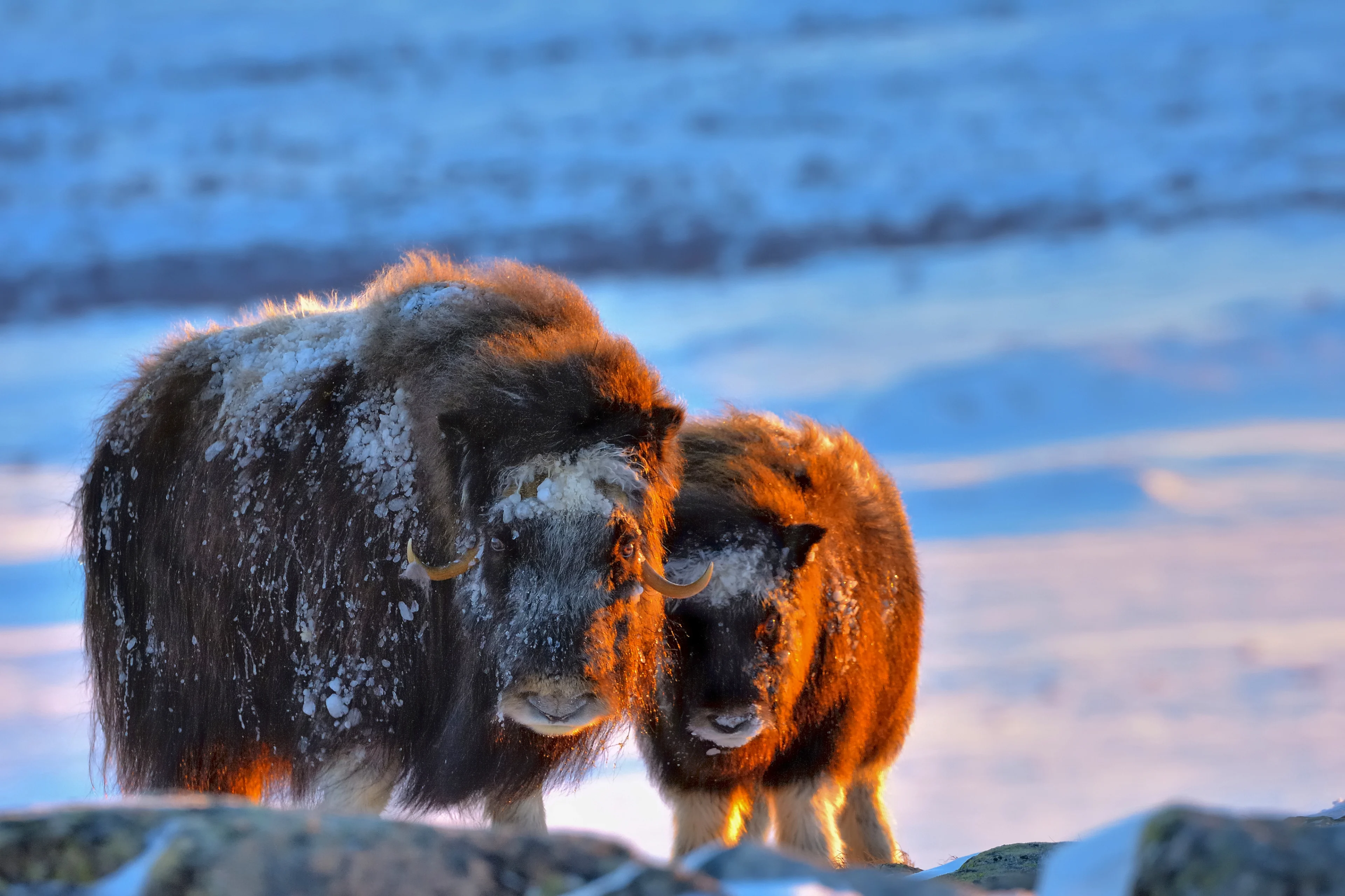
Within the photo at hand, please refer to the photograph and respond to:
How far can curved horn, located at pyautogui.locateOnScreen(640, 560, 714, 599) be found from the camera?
4.72 metres

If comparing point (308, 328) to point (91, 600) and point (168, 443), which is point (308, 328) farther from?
point (91, 600)

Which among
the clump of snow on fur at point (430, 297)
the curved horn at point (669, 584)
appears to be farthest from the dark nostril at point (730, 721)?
the clump of snow on fur at point (430, 297)

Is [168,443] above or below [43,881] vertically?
above

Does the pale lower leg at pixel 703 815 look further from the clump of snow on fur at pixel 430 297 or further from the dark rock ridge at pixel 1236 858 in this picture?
the dark rock ridge at pixel 1236 858

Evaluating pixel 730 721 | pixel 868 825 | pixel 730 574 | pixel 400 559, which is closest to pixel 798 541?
pixel 730 574

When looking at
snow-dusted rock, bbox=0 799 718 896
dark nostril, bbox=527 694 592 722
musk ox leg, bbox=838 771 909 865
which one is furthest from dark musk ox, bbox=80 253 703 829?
musk ox leg, bbox=838 771 909 865

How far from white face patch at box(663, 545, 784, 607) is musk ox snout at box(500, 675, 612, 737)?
1181 millimetres

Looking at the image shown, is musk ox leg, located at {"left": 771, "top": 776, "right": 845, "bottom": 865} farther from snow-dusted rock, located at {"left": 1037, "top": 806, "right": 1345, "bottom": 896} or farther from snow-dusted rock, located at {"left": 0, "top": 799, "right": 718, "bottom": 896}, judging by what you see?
snow-dusted rock, located at {"left": 0, "top": 799, "right": 718, "bottom": 896}

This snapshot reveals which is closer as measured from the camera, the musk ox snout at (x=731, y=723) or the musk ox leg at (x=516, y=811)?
the musk ox leg at (x=516, y=811)

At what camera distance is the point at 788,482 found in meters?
6.02

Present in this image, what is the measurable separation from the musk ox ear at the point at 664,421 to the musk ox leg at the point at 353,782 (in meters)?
1.47

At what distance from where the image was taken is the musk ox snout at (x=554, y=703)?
14.2 feet

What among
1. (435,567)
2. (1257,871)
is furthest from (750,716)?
(1257,871)

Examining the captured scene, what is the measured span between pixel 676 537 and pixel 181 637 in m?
1.93
